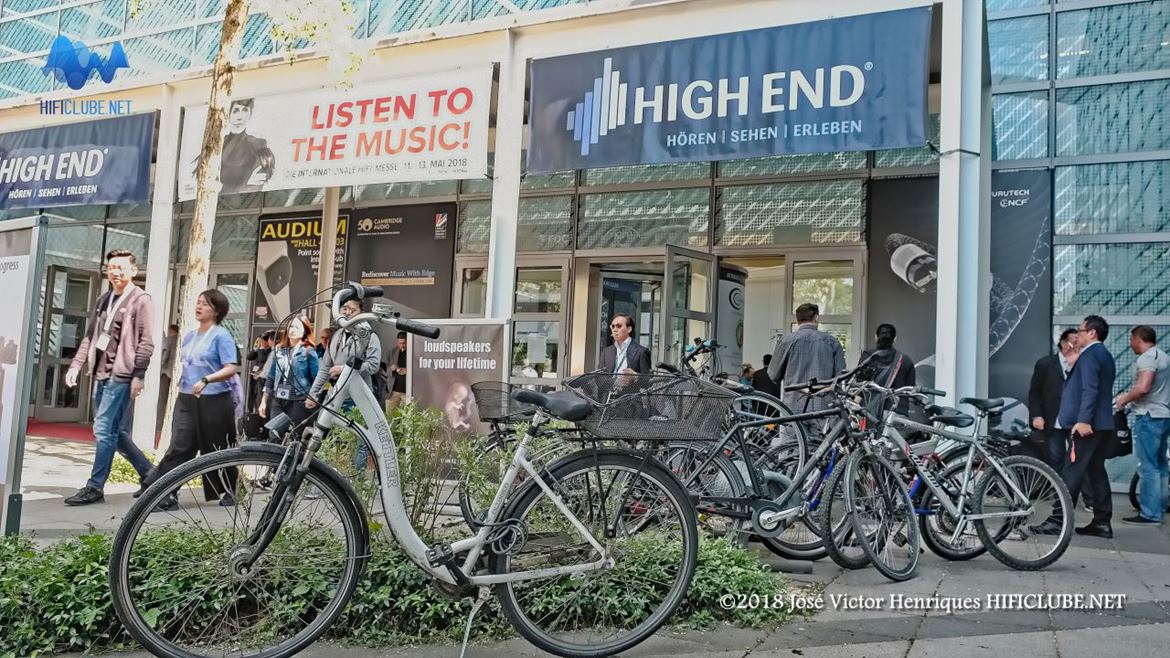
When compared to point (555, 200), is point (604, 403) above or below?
below

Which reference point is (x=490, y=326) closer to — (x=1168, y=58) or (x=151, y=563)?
(x=151, y=563)

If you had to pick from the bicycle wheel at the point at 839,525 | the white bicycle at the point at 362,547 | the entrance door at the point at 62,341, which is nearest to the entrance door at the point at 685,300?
the bicycle wheel at the point at 839,525

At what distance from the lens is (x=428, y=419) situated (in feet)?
13.2

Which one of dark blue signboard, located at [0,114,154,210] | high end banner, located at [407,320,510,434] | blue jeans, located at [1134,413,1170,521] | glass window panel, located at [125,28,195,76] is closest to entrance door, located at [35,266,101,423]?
dark blue signboard, located at [0,114,154,210]

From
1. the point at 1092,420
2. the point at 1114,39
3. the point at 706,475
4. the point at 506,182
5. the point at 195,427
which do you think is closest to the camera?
the point at 706,475

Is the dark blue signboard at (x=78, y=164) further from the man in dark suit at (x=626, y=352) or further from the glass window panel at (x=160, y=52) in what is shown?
the man in dark suit at (x=626, y=352)

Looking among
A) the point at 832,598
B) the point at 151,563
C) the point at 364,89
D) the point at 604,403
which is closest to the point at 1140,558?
the point at 832,598

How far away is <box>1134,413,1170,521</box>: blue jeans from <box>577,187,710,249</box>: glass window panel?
5189 mm

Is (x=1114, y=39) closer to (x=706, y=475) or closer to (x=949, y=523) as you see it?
(x=949, y=523)

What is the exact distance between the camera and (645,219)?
37.6 ft

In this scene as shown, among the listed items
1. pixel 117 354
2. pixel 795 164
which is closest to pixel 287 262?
pixel 117 354

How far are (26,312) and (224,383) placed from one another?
2.31 metres

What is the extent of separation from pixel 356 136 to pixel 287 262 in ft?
16.9

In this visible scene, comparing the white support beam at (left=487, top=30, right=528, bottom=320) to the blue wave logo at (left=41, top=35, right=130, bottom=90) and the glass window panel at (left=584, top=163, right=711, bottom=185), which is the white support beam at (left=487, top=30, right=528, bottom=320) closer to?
the glass window panel at (left=584, top=163, right=711, bottom=185)
